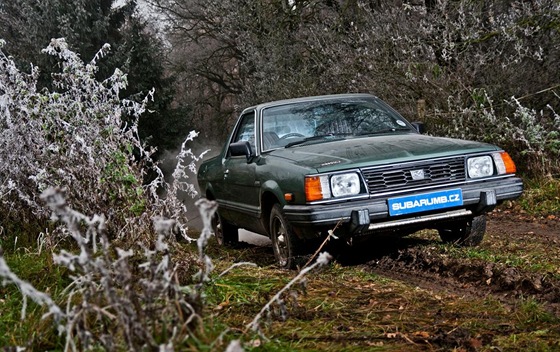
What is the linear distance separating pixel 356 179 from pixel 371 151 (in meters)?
0.40

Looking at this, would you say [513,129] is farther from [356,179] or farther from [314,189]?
[314,189]

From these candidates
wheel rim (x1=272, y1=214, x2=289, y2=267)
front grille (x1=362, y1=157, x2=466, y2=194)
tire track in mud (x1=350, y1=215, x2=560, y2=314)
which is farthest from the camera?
wheel rim (x1=272, y1=214, x2=289, y2=267)

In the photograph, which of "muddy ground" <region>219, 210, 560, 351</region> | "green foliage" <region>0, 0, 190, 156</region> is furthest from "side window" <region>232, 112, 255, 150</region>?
"green foliage" <region>0, 0, 190, 156</region>

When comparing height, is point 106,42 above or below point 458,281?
above

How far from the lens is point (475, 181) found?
6.30m

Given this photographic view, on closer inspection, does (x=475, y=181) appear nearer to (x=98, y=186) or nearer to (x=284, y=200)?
(x=284, y=200)

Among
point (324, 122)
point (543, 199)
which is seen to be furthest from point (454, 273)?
point (543, 199)

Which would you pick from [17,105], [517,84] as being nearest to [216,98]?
[517,84]

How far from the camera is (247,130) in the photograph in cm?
814

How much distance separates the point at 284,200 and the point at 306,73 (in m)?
13.4

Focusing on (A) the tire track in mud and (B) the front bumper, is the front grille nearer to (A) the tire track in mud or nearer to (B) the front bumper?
(B) the front bumper

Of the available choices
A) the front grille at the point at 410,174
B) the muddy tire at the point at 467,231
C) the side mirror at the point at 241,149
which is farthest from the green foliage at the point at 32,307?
the muddy tire at the point at 467,231

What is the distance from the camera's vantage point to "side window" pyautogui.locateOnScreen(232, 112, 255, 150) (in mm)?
7820

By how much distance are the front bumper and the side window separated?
173 centimetres
